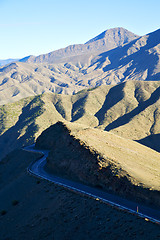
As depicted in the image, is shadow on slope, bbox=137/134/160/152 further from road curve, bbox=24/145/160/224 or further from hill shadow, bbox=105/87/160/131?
road curve, bbox=24/145/160/224

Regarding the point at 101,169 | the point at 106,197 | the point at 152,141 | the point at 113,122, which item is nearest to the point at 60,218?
the point at 106,197

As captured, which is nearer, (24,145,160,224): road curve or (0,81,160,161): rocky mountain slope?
(24,145,160,224): road curve

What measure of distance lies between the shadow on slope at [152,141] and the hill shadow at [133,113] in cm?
2308

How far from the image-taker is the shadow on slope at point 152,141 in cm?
13866

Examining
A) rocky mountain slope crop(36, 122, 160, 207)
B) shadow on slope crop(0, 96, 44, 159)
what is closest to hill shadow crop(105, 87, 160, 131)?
shadow on slope crop(0, 96, 44, 159)

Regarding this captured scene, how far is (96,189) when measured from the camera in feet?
121

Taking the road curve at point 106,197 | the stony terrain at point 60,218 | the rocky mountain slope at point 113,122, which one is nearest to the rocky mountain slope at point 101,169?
the road curve at point 106,197

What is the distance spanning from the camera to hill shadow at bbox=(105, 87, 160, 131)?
172m

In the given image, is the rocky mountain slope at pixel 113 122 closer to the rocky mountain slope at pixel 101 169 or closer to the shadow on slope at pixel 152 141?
the shadow on slope at pixel 152 141

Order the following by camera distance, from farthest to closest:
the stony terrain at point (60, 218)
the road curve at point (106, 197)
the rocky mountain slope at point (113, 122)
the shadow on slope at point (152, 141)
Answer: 1. the rocky mountain slope at point (113, 122)
2. the shadow on slope at point (152, 141)
3. the road curve at point (106, 197)
4. the stony terrain at point (60, 218)

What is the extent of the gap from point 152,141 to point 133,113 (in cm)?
3889

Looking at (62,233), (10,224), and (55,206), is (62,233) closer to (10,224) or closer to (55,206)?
(55,206)

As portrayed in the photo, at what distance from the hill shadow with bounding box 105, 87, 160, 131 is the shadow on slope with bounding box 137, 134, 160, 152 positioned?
23078mm

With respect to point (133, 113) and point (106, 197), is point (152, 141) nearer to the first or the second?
point (133, 113)
